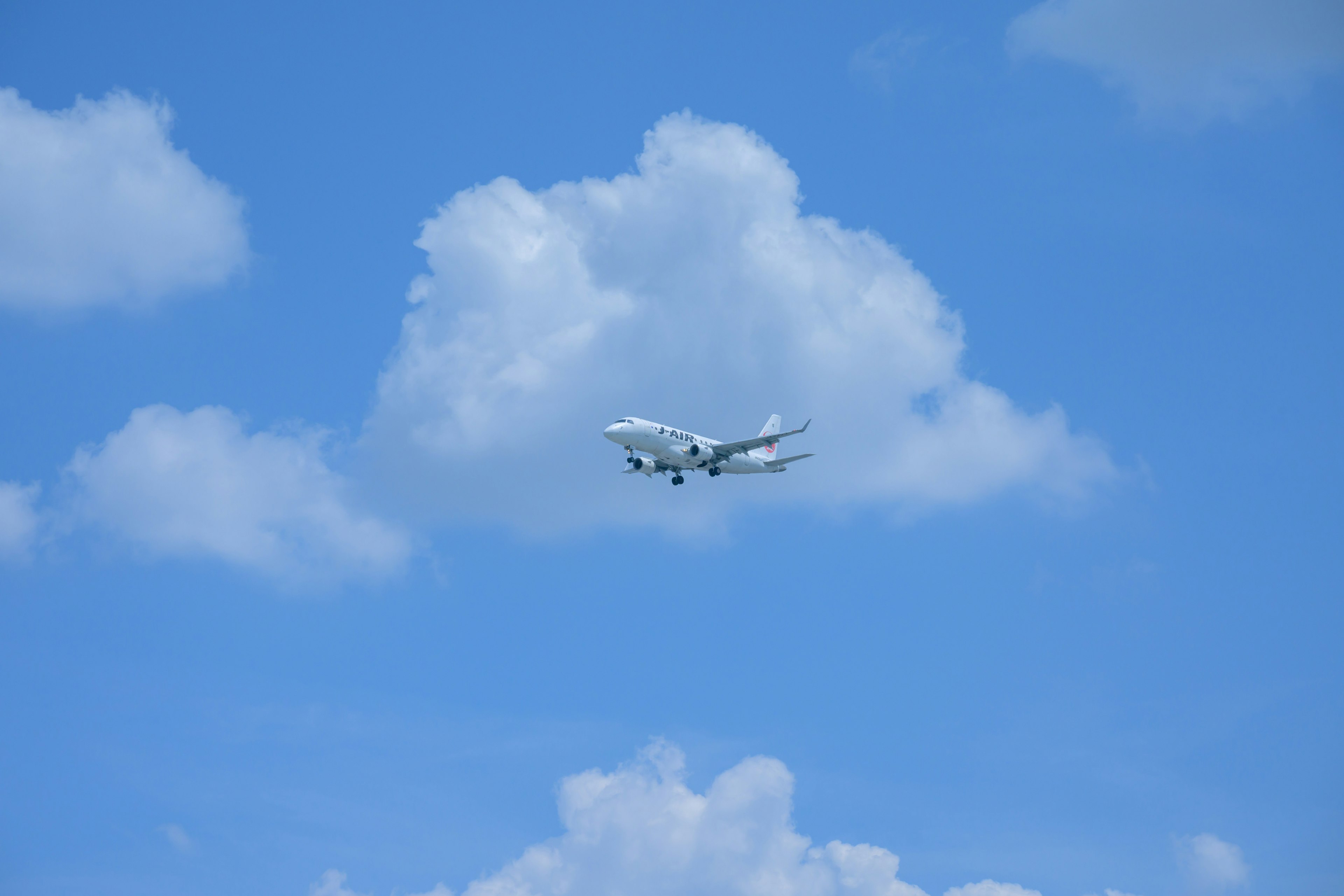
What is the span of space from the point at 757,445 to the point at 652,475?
1019 cm

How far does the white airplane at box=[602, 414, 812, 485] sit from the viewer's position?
112375 mm

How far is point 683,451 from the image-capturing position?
116 metres

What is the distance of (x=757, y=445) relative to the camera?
4592 inches

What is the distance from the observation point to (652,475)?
4685 inches

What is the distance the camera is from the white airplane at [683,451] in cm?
11238
